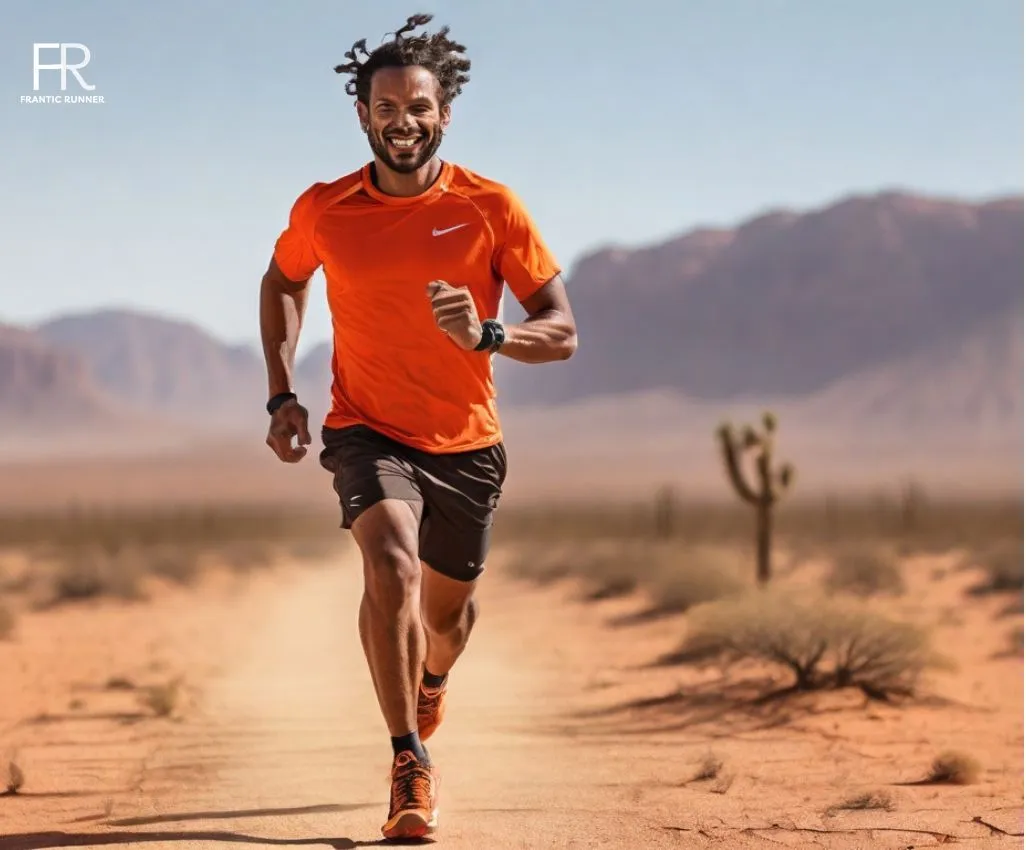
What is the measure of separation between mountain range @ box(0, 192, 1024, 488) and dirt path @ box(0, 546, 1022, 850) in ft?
346

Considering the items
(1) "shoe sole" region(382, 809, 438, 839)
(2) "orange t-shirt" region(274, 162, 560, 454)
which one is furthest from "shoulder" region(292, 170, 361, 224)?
(1) "shoe sole" region(382, 809, 438, 839)

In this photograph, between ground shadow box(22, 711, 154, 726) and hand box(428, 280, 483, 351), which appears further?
ground shadow box(22, 711, 154, 726)

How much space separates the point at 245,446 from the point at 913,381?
55.1m

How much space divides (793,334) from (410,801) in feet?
444

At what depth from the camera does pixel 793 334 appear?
451 ft

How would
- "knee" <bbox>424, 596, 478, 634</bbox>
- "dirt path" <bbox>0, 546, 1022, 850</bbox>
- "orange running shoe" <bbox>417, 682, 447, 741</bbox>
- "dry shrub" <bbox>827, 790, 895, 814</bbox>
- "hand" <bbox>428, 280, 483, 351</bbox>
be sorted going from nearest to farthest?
"hand" <bbox>428, 280, 483, 351</bbox>
"dirt path" <bbox>0, 546, 1022, 850</bbox>
"knee" <bbox>424, 596, 478, 634</bbox>
"orange running shoe" <bbox>417, 682, 447, 741</bbox>
"dry shrub" <bbox>827, 790, 895, 814</bbox>

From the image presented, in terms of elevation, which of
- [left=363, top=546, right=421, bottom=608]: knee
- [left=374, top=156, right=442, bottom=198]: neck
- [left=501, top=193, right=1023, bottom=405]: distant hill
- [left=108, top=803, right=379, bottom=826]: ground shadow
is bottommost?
[left=108, top=803, right=379, bottom=826]: ground shadow

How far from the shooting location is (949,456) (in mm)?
110312

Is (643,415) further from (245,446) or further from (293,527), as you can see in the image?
(293,527)

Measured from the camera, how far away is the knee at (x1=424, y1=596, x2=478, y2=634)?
5.76 m

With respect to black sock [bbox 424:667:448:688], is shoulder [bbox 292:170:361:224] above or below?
above

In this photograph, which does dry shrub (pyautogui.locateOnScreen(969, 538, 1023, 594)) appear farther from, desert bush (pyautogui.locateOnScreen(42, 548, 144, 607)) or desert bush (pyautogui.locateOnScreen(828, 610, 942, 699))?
desert bush (pyautogui.locateOnScreen(42, 548, 144, 607))

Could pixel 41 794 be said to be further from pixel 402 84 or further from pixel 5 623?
pixel 5 623

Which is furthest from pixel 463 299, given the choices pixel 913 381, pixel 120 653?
pixel 913 381
